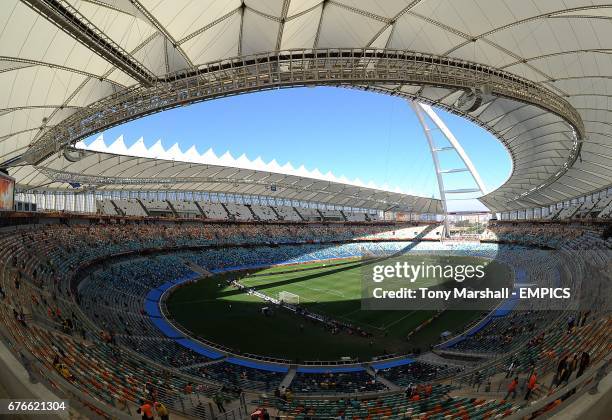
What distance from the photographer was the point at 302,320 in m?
30.5

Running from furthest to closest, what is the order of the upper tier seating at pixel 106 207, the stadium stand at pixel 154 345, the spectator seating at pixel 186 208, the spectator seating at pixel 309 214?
the spectator seating at pixel 309 214
the spectator seating at pixel 186 208
the upper tier seating at pixel 106 207
the stadium stand at pixel 154 345

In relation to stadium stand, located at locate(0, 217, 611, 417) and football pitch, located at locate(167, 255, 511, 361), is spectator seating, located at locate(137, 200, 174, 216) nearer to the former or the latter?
stadium stand, located at locate(0, 217, 611, 417)

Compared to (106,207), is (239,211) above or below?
above

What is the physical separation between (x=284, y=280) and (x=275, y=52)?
34763 mm

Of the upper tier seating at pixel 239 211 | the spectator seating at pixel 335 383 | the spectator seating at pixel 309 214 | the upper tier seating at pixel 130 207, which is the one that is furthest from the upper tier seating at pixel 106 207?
the spectator seating at pixel 335 383

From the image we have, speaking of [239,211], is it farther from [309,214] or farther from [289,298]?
[289,298]

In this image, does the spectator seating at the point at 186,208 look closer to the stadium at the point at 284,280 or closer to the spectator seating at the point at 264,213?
the spectator seating at the point at 264,213

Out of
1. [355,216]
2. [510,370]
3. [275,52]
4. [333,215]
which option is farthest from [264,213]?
[510,370]

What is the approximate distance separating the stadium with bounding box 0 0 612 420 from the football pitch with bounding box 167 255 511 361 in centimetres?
23

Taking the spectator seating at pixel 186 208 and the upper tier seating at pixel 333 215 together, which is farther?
the upper tier seating at pixel 333 215

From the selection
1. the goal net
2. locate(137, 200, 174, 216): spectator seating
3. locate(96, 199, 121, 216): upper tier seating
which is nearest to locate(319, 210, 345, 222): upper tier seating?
locate(137, 200, 174, 216): spectator seating

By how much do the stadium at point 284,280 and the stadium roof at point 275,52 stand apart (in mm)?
92

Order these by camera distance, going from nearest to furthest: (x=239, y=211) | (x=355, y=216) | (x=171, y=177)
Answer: (x=171, y=177) → (x=239, y=211) → (x=355, y=216)

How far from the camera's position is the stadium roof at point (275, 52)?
1359 cm
